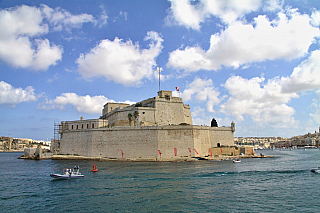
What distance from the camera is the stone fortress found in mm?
36625

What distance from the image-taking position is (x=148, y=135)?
3678cm

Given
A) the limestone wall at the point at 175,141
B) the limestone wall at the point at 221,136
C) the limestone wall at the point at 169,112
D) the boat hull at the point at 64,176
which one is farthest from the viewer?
the limestone wall at the point at 221,136

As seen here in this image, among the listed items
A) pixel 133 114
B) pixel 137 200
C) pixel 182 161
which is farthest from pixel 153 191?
pixel 133 114

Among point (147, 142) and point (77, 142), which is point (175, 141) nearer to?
point (147, 142)

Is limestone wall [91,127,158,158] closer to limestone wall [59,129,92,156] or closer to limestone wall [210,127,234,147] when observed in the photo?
limestone wall [59,129,92,156]

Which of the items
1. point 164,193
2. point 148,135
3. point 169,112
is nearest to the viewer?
point 164,193

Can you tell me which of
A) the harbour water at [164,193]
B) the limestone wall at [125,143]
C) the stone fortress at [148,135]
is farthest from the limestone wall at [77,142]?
the harbour water at [164,193]

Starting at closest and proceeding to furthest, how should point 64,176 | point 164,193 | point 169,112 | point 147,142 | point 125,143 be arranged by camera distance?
1. point 164,193
2. point 64,176
3. point 147,142
4. point 125,143
5. point 169,112

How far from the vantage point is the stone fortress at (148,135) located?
120 ft

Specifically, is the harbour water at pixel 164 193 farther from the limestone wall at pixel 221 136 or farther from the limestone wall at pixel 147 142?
the limestone wall at pixel 221 136

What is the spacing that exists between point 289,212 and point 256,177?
9861mm

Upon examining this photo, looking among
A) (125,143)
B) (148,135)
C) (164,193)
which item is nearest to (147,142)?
(148,135)

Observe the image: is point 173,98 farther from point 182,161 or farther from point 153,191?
point 153,191

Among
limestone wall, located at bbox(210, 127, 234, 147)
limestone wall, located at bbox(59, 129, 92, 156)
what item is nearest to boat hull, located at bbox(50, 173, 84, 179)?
limestone wall, located at bbox(59, 129, 92, 156)
